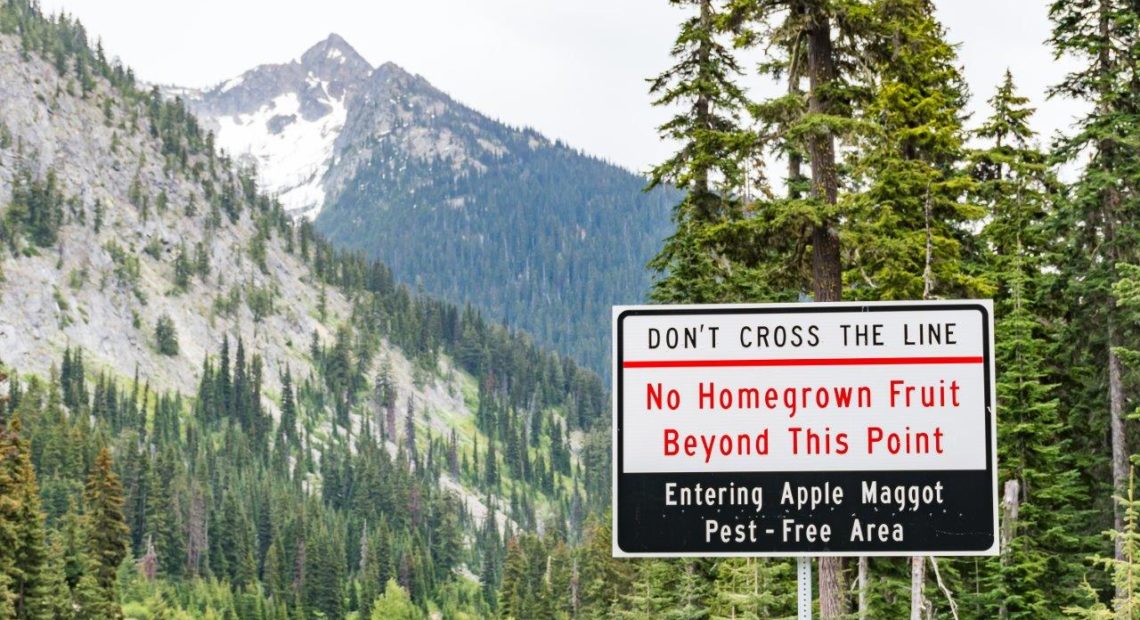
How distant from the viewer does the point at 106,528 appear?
284 ft

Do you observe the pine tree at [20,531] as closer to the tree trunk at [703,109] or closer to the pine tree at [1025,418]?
the tree trunk at [703,109]

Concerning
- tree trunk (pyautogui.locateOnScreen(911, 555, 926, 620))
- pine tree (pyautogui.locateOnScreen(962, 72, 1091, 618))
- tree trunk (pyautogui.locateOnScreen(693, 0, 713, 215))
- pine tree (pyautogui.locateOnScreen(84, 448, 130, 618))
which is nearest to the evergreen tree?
pine tree (pyautogui.locateOnScreen(84, 448, 130, 618))

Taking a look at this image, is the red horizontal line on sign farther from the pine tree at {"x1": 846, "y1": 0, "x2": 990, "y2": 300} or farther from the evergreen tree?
the evergreen tree

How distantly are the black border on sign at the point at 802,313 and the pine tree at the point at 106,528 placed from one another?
276 feet

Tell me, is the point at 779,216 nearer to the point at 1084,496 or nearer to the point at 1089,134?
the point at 1089,134

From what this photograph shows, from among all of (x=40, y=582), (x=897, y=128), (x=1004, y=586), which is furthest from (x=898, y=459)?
(x=40, y=582)

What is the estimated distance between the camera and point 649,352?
626 centimetres

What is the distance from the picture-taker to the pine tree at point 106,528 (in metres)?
85.6

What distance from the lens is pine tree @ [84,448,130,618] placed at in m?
85.6

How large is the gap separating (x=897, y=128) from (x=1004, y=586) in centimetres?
1185

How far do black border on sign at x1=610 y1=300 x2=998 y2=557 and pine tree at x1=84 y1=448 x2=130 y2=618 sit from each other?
8399cm

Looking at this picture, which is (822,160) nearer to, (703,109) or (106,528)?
(703,109)

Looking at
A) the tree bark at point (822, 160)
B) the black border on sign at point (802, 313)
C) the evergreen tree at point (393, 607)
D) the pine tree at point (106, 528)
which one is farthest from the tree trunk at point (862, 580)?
the evergreen tree at point (393, 607)

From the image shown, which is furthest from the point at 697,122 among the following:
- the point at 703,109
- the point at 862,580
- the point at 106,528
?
the point at 106,528
